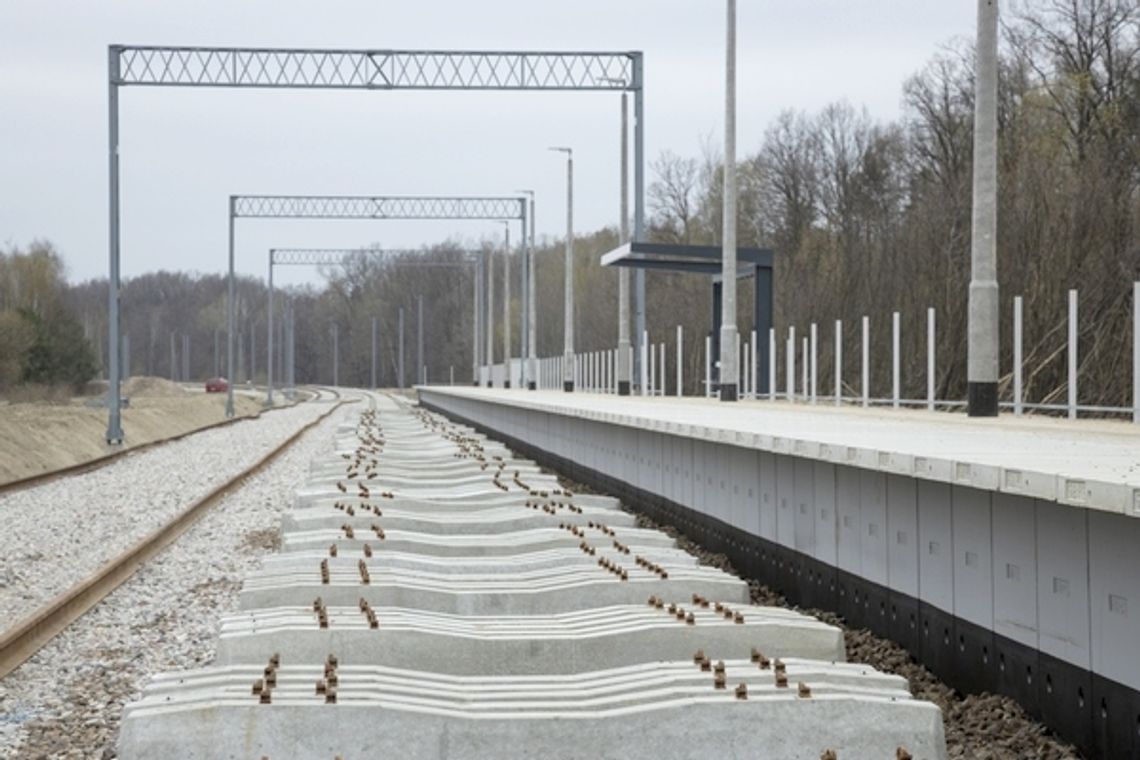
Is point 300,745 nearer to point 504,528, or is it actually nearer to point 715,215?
point 504,528

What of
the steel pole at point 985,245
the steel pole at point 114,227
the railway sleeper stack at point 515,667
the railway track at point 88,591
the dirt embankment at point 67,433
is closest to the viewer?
the railway sleeper stack at point 515,667

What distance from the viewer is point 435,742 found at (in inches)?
289

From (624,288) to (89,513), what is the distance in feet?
80.2

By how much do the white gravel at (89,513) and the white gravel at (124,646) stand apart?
0.58m

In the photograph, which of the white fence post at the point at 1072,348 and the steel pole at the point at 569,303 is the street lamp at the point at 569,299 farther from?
the white fence post at the point at 1072,348

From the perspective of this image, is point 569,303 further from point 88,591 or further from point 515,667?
point 515,667

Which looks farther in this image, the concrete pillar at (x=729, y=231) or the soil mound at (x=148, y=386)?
the soil mound at (x=148, y=386)

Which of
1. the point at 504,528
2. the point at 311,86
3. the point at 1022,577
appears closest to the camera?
the point at 1022,577

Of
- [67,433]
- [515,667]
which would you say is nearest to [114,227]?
[67,433]

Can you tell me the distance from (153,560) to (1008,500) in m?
11.9

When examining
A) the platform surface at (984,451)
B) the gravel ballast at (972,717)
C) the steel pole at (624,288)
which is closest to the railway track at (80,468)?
the steel pole at (624,288)

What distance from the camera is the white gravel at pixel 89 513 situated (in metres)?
17.4

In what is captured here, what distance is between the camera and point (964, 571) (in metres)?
9.73

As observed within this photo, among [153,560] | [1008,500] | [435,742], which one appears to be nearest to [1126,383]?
[153,560]
